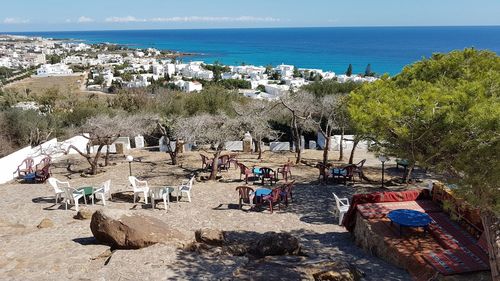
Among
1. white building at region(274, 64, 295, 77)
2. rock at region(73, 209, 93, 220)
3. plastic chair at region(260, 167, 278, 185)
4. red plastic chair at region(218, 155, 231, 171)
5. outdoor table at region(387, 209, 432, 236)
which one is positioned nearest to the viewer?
outdoor table at region(387, 209, 432, 236)

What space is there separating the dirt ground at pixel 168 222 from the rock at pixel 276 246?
19.2 inches

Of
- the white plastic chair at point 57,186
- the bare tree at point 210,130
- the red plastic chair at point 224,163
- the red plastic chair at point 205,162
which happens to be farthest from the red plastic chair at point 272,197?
the white plastic chair at point 57,186

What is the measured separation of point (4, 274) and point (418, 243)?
846 centimetres

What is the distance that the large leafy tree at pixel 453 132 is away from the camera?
19.0 feet

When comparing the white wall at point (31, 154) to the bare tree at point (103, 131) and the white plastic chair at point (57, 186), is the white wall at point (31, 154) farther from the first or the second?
the white plastic chair at point (57, 186)

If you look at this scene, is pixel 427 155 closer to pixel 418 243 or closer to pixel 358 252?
pixel 418 243

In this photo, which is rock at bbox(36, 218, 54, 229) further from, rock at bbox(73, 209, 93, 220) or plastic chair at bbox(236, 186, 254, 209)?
plastic chair at bbox(236, 186, 254, 209)

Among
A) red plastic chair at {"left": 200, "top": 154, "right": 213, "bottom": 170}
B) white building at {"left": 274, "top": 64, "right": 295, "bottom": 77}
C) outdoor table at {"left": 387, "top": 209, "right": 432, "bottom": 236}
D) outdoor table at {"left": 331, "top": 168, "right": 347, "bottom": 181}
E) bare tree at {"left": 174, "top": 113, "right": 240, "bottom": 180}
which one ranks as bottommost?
white building at {"left": 274, "top": 64, "right": 295, "bottom": 77}

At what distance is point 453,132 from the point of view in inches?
239

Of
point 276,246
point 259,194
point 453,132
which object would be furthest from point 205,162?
point 453,132

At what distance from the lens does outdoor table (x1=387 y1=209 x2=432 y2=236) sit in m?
9.14

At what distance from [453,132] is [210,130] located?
1163 cm

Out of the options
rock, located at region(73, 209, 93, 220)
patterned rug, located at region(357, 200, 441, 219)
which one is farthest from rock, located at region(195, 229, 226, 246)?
rock, located at region(73, 209, 93, 220)

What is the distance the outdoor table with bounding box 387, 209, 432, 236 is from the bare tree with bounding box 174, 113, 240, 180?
7884mm
